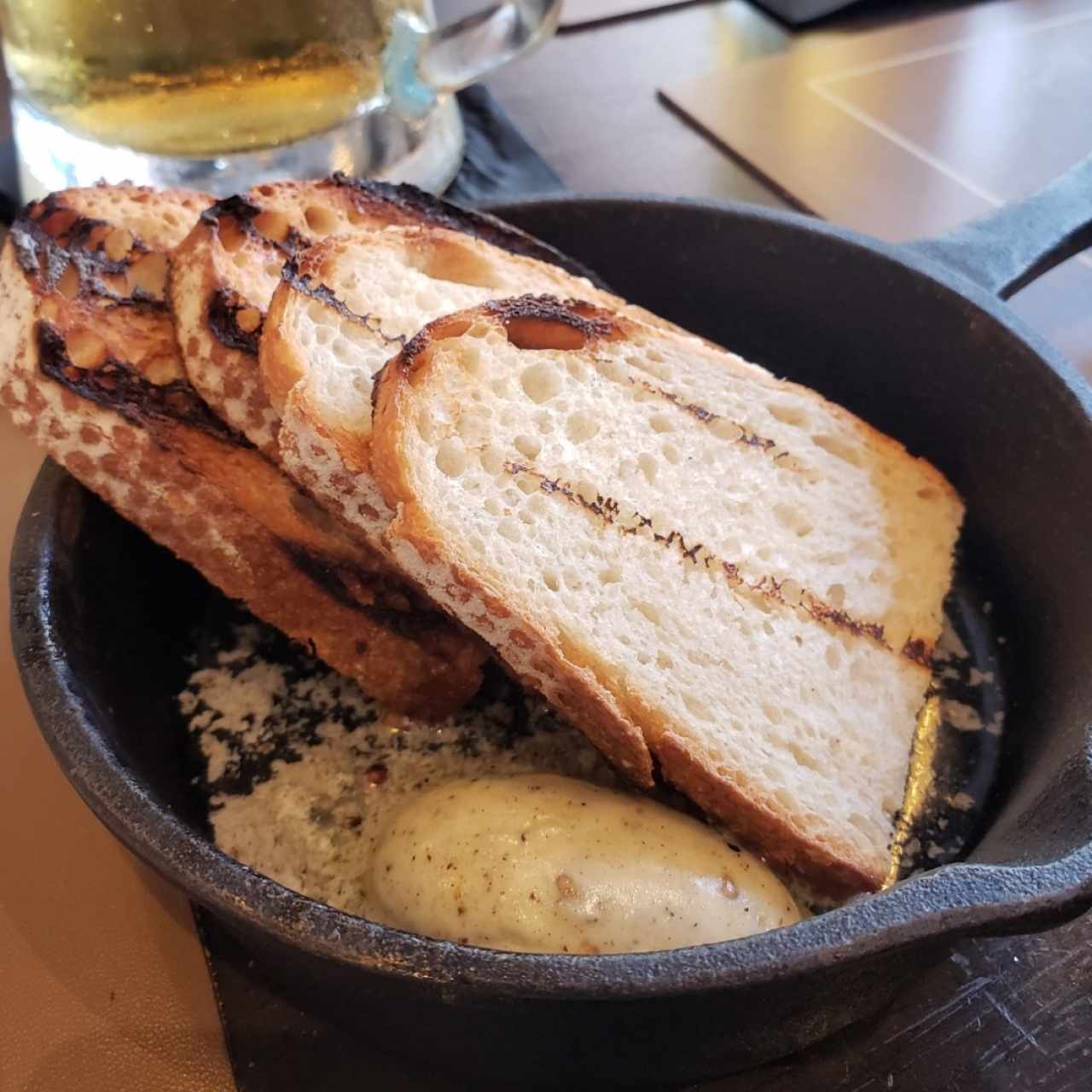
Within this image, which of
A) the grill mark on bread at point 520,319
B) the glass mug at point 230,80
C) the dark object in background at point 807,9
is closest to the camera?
the grill mark on bread at point 520,319

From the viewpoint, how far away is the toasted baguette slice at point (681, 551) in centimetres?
70

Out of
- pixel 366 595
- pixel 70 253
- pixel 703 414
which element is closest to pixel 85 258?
pixel 70 253

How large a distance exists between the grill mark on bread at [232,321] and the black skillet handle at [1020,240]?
63 cm

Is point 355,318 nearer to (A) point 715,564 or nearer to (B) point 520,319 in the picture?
(B) point 520,319

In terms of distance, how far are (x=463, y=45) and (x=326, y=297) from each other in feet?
2.29

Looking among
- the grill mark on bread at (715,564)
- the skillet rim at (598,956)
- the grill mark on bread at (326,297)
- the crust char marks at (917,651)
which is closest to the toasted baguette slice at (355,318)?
the grill mark on bread at (326,297)

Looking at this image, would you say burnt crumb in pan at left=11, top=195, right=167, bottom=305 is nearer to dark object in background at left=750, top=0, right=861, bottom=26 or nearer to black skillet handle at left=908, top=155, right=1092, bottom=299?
black skillet handle at left=908, top=155, right=1092, bottom=299

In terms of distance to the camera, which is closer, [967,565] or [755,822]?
[755,822]

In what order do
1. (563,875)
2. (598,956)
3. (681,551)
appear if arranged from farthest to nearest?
1. (681,551)
2. (563,875)
3. (598,956)

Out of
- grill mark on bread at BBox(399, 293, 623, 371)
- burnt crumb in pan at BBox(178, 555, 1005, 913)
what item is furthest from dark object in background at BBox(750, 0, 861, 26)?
burnt crumb in pan at BBox(178, 555, 1005, 913)

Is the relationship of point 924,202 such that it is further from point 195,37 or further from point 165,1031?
point 165,1031

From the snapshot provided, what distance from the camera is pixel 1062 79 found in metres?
1.70

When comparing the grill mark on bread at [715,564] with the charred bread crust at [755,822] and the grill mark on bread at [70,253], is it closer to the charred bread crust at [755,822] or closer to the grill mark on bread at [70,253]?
the charred bread crust at [755,822]

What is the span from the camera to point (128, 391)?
0.80m
